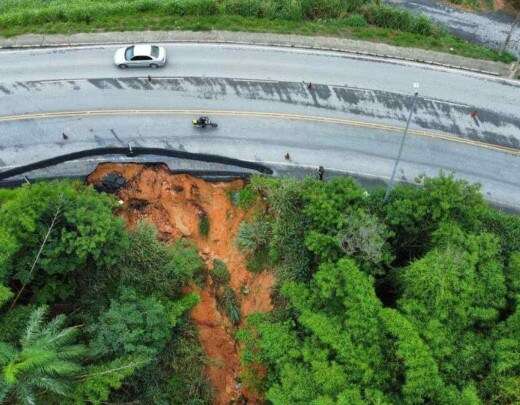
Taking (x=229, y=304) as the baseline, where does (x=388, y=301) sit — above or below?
below

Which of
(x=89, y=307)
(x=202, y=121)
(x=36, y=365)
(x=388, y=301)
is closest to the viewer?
(x=36, y=365)

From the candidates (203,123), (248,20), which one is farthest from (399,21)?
(203,123)

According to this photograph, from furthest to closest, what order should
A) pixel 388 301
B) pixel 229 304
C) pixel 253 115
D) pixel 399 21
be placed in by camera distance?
1. pixel 399 21
2. pixel 253 115
3. pixel 229 304
4. pixel 388 301

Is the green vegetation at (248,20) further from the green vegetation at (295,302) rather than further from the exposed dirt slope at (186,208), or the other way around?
the green vegetation at (295,302)

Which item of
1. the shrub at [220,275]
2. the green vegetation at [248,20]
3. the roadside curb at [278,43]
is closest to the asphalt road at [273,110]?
the roadside curb at [278,43]

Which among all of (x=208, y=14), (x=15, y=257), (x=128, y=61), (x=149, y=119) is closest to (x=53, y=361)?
(x=15, y=257)

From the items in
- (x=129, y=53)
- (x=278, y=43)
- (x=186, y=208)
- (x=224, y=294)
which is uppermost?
(x=278, y=43)

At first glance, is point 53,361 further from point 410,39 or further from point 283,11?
point 410,39

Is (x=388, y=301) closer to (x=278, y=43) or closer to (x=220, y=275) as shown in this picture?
(x=220, y=275)
